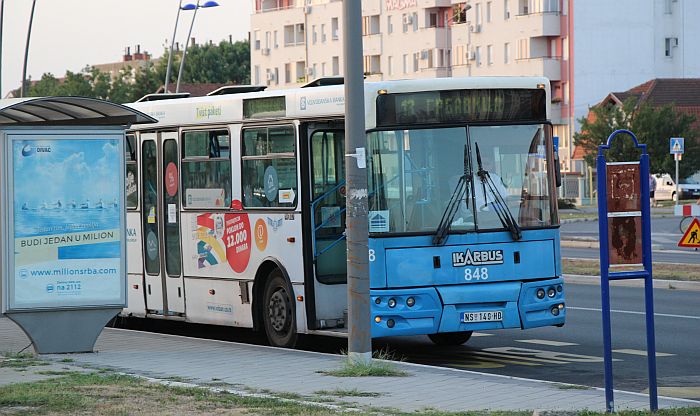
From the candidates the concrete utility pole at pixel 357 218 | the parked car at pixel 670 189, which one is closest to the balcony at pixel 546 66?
the parked car at pixel 670 189

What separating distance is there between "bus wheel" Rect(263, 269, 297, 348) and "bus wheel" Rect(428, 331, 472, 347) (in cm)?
199

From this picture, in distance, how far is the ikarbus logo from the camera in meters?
15.5

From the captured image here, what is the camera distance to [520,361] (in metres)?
15.6

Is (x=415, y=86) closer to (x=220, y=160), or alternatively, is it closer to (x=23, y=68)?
(x=220, y=160)

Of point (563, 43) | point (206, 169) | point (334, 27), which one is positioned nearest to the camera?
point (206, 169)

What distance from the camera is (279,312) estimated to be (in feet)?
54.6

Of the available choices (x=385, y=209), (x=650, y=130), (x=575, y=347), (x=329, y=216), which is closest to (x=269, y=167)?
(x=329, y=216)

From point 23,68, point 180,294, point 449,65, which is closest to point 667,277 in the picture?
point 180,294

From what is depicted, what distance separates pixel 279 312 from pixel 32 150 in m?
3.18

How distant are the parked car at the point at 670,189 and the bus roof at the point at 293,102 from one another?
66.0 m

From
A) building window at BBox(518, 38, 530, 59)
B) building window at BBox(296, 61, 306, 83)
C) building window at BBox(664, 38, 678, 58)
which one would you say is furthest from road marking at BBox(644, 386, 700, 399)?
building window at BBox(296, 61, 306, 83)

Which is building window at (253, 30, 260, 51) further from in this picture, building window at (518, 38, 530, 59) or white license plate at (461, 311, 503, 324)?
white license plate at (461, 311, 503, 324)

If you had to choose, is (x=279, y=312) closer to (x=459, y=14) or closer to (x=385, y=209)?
(x=385, y=209)

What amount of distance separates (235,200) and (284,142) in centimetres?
122
